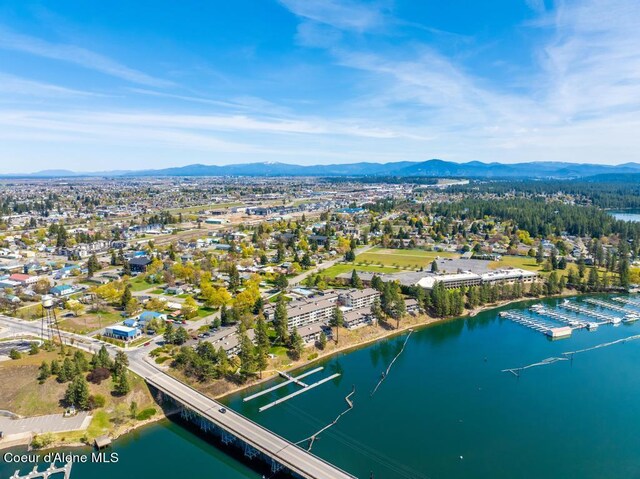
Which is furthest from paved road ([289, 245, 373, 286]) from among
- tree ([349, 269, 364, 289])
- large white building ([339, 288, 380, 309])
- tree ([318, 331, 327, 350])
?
tree ([318, 331, 327, 350])

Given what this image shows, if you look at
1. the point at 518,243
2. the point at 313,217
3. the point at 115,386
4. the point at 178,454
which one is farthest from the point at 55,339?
the point at 313,217

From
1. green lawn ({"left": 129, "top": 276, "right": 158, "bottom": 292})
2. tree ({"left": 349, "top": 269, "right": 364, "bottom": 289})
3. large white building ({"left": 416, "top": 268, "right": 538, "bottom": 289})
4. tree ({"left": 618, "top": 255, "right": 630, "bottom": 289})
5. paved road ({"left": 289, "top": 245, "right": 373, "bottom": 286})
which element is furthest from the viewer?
paved road ({"left": 289, "top": 245, "right": 373, "bottom": 286})

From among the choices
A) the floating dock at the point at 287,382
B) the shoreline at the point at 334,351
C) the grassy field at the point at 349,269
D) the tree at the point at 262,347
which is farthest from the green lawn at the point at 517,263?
the tree at the point at 262,347

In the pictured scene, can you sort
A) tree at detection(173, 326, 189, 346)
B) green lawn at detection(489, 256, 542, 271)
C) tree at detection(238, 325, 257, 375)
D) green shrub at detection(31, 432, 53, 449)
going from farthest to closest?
green lawn at detection(489, 256, 542, 271) < tree at detection(173, 326, 189, 346) < tree at detection(238, 325, 257, 375) < green shrub at detection(31, 432, 53, 449)

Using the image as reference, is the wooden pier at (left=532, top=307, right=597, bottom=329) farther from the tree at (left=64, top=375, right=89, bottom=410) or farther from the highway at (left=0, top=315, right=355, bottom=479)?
the tree at (left=64, top=375, right=89, bottom=410)

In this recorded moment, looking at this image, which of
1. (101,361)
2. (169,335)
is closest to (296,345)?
(169,335)
